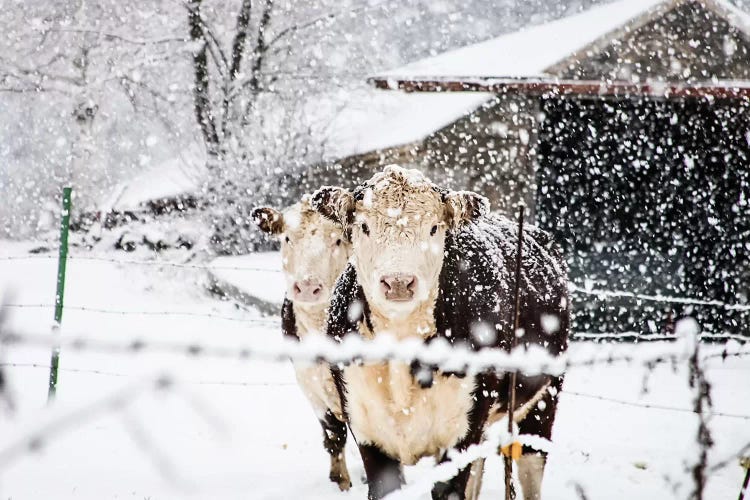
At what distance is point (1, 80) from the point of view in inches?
702

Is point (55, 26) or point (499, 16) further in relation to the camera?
point (499, 16)

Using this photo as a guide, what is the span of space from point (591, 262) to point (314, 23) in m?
10.4

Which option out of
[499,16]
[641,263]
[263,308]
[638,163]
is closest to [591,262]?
[641,263]

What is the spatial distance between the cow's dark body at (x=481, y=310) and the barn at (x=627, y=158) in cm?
742

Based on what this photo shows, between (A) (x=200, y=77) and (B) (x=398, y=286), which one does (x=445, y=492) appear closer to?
(B) (x=398, y=286)

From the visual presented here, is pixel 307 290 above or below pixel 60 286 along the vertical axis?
above

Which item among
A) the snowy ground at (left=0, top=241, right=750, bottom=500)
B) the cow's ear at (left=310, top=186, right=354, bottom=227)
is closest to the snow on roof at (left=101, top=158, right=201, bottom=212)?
the snowy ground at (left=0, top=241, right=750, bottom=500)

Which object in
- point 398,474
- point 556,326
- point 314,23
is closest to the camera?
point 398,474

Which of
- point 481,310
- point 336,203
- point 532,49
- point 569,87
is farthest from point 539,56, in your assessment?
point 336,203

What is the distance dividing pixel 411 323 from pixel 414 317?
26mm

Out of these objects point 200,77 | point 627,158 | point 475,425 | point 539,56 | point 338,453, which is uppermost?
point 200,77

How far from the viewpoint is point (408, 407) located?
9.09 ft

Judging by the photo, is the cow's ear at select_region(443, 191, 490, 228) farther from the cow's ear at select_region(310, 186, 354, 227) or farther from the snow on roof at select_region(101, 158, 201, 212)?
the snow on roof at select_region(101, 158, 201, 212)

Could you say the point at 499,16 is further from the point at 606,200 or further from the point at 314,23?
the point at 606,200
